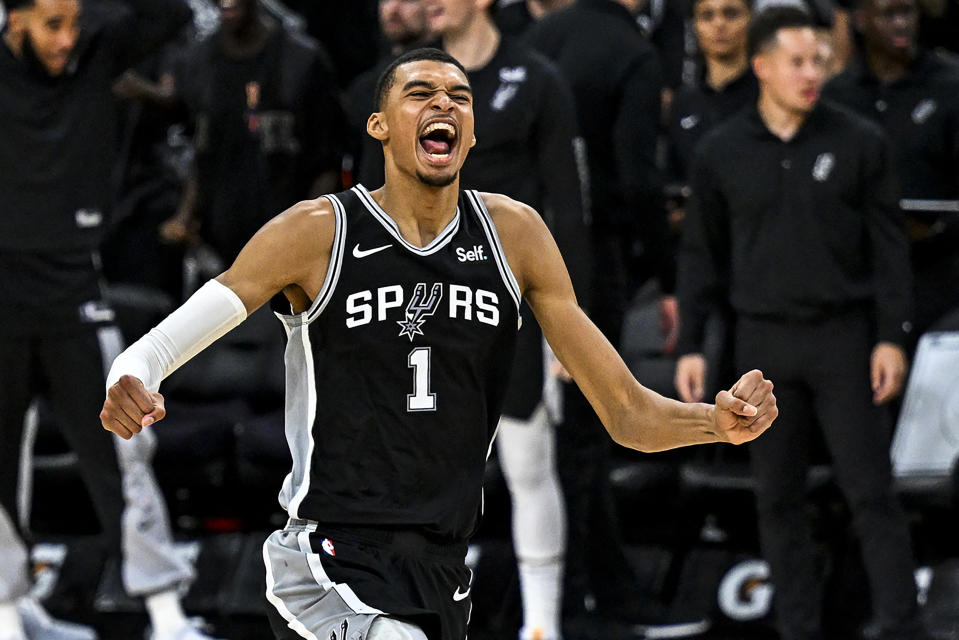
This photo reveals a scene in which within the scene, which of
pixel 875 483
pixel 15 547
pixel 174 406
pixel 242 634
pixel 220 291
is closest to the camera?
pixel 220 291

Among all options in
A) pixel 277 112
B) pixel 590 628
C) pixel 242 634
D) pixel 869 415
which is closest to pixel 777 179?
pixel 869 415

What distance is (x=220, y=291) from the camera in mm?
3932

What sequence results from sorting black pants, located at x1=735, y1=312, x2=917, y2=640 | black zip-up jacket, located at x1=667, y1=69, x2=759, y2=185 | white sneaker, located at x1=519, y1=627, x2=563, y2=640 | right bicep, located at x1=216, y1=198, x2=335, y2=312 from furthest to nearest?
black zip-up jacket, located at x1=667, y1=69, x2=759, y2=185 < white sneaker, located at x1=519, y1=627, x2=563, y2=640 < black pants, located at x1=735, y1=312, x2=917, y2=640 < right bicep, located at x1=216, y1=198, x2=335, y2=312

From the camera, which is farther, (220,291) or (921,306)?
(921,306)

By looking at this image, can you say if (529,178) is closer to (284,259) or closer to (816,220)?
(816,220)

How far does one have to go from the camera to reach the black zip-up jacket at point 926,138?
7.07m

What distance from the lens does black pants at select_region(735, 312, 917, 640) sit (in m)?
6.16

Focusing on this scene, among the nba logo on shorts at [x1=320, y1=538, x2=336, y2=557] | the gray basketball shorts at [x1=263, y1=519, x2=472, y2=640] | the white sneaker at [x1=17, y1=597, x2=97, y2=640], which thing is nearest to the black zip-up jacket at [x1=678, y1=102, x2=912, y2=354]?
the gray basketball shorts at [x1=263, y1=519, x2=472, y2=640]

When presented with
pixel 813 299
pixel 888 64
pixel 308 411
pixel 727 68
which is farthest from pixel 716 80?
pixel 308 411

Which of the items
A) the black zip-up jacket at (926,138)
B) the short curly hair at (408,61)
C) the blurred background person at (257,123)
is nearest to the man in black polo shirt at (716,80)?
the black zip-up jacket at (926,138)

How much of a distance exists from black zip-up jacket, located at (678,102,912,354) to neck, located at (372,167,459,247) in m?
2.45

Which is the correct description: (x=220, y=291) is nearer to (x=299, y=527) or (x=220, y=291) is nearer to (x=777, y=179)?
(x=299, y=527)

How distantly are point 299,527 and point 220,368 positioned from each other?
4.26 m

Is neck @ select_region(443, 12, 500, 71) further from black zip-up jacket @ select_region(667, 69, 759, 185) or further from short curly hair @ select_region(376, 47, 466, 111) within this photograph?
short curly hair @ select_region(376, 47, 466, 111)
